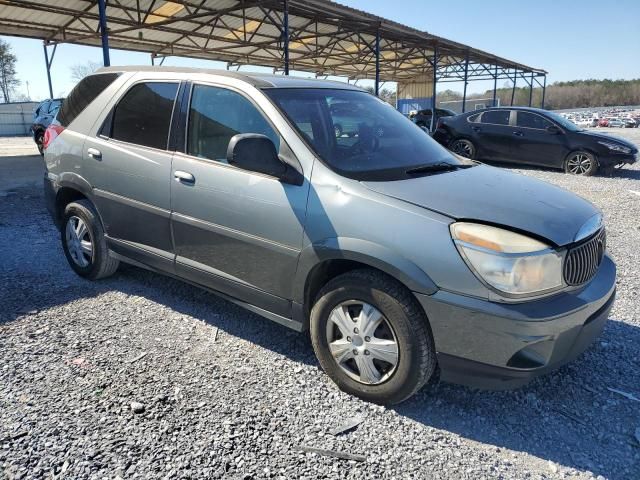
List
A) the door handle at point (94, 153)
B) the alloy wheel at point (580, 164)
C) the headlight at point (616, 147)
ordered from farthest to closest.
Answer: the alloy wheel at point (580, 164)
the headlight at point (616, 147)
the door handle at point (94, 153)

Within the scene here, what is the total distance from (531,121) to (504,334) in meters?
10.7

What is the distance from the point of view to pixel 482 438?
2406 mm

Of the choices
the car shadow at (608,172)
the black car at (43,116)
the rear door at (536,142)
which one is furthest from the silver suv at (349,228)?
the black car at (43,116)

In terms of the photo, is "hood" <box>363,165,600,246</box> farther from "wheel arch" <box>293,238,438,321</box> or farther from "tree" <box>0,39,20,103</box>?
"tree" <box>0,39,20,103</box>

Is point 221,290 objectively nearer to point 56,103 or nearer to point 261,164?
point 261,164

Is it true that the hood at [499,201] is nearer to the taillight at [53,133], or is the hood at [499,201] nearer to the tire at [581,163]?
the taillight at [53,133]

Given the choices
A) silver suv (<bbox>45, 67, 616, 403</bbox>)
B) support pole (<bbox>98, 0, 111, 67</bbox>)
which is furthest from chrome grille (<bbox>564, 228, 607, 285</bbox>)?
support pole (<bbox>98, 0, 111, 67</bbox>)

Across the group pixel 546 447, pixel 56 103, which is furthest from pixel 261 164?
pixel 56 103

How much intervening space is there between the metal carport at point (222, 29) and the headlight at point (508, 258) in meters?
11.8

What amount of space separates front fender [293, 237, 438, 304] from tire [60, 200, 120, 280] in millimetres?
2198

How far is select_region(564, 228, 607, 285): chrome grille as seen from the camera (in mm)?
2340

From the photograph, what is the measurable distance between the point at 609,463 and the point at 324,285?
1.67 meters

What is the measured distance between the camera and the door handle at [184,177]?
313cm

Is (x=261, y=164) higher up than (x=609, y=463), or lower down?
higher up
